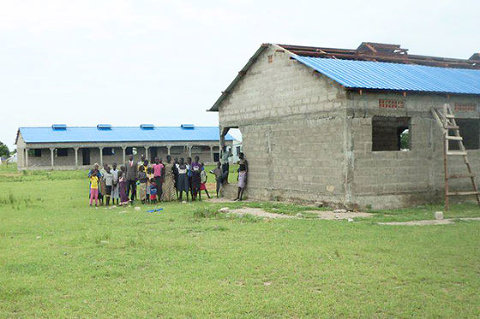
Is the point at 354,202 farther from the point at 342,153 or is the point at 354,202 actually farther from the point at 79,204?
the point at 79,204

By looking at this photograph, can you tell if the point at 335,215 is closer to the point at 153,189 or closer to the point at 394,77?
the point at 394,77

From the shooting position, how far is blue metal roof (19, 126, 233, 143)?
4909 centimetres

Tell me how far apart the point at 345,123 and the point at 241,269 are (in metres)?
8.54

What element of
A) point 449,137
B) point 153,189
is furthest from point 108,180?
point 449,137

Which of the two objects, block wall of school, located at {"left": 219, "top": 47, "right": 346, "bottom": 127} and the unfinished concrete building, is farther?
block wall of school, located at {"left": 219, "top": 47, "right": 346, "bottom": 127}

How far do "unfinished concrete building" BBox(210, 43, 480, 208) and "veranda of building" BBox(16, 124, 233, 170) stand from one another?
102 ft

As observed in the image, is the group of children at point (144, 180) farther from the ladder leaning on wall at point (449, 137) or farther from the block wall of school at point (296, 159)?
the ladder leaning on wall at point (449, 137)

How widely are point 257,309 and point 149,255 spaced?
372cm

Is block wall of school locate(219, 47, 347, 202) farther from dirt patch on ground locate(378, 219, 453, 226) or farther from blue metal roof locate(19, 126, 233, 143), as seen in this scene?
blue metal roof locate(19, 126, 233, 143)

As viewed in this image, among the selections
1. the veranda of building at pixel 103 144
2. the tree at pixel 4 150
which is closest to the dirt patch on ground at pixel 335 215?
the veranda of building at pixel 103 144

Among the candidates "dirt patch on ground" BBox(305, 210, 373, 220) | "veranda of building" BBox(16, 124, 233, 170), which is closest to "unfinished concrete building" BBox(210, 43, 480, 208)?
"dirt patch on ground" BBox(305, 210, 373, 220)

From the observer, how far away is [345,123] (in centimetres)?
1556

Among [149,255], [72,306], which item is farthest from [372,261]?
[72,306]

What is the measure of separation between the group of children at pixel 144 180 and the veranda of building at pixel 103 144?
29742mm
